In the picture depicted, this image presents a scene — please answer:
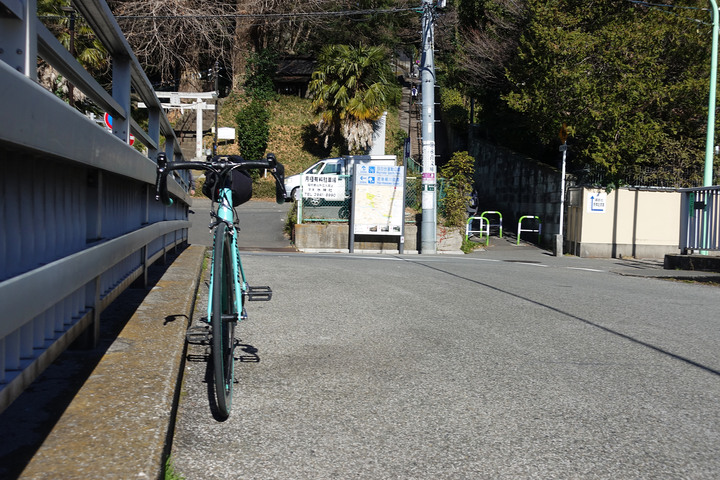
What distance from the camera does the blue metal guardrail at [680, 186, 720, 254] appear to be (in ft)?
44.9

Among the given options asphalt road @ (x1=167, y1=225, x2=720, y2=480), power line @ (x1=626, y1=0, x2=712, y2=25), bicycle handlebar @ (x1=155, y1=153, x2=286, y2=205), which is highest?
power line @ (x1=626, y1=0, x2=712, y2=25)

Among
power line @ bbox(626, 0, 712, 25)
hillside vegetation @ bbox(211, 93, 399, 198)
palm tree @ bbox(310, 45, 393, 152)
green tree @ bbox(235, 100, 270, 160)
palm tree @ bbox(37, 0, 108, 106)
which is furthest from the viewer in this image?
hillside vegetation @ bbox(211, 93, 399, 198)

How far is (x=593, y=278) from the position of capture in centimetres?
1148

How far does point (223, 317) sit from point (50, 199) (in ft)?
3.35

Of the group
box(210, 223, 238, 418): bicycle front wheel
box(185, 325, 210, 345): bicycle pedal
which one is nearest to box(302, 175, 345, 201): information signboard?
box(210, 223, 238, 418): bicycle front wheel

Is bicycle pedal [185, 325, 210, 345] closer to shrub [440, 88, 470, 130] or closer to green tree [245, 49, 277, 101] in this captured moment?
shrub [440, 88, 470, 130]

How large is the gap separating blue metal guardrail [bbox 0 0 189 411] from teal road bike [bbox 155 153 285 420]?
0.50m

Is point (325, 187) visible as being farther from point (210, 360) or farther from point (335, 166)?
point (210, 360)

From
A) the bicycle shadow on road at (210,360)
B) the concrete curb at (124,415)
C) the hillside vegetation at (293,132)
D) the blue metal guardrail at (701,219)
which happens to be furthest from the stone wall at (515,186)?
the concrete curb at (124,415)

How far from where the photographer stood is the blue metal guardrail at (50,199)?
2.08m

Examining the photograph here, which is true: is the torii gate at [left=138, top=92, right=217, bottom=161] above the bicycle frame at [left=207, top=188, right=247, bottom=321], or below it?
above

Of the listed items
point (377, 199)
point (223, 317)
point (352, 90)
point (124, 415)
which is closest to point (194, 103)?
point (352, 90)

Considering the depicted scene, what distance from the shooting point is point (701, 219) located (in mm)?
13984

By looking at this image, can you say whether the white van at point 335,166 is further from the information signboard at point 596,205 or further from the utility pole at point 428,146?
the information signboard at point 596,205
